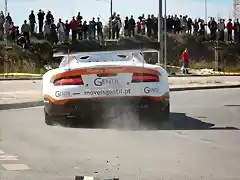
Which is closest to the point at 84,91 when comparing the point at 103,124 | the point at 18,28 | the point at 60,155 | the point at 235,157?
the point at 103,124

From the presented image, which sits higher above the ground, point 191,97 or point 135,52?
point 135,52

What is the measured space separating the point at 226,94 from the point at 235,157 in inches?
562

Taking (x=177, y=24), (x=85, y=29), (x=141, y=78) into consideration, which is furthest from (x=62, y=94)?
(x=177, y=24)

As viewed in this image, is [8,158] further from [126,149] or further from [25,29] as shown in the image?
[25,29]

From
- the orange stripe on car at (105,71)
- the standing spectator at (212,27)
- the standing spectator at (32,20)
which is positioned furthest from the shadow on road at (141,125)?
the standing spectator at (212,27)

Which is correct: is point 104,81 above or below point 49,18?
below

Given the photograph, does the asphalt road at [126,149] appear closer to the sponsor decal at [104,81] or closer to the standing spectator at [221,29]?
the sponsor decal at [104,81]

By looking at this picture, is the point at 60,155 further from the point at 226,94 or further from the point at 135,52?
the point at 226,94

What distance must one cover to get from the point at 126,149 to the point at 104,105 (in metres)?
2.19

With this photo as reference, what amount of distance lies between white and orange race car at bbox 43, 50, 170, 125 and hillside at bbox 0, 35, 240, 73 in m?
24.0

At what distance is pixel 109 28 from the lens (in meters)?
46.0

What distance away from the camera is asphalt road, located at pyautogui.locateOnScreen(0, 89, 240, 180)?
8211 millimetres

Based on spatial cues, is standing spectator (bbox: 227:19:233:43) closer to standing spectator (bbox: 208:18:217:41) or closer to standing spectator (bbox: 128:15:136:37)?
standing spectator (bbox: 208:18:217:41)

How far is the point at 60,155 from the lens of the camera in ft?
31.4
